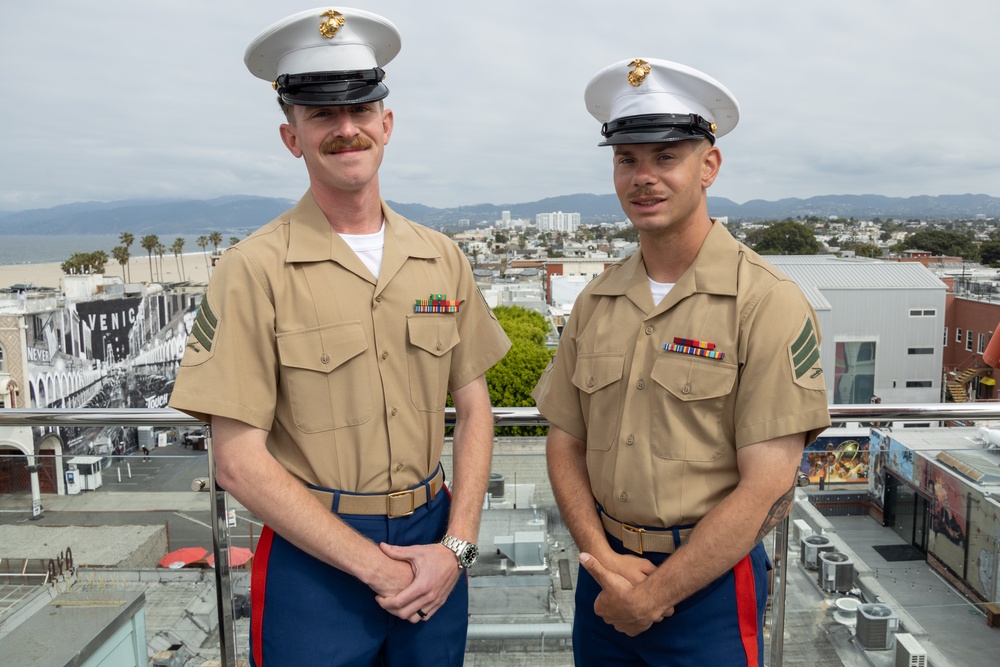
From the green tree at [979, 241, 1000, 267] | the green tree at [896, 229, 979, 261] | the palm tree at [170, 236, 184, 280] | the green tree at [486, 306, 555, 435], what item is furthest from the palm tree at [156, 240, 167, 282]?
the green tree at [979, 241, 1000, 267]

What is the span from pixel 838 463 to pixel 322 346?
1.96m

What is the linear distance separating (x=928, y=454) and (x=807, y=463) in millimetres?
816

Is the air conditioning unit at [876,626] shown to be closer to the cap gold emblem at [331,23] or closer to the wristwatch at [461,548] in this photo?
the wristwatch at [461,548]

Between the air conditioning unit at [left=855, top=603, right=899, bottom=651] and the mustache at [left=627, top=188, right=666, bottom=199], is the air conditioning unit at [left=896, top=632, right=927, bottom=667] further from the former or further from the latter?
the mustache at [left=627, top=188, right=666, bottom=199]

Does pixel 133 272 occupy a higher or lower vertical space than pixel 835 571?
lower

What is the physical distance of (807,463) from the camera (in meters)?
2.58

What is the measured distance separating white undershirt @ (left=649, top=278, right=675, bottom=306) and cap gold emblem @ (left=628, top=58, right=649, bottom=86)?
0.54 meters

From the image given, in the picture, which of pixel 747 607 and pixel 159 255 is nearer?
pixel 747 607

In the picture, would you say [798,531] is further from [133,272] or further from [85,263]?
[133,272]

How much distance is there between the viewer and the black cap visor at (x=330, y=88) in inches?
74.9

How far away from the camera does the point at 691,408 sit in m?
1.92

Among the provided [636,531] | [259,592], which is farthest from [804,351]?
[259,592]

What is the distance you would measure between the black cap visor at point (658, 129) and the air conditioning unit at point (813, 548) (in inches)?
63.1

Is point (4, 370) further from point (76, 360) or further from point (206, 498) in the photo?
point (206, 498)
